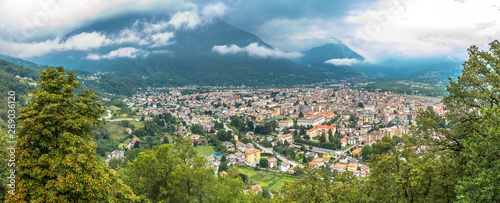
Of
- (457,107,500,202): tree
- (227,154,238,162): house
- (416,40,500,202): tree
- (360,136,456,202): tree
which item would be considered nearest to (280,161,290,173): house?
(227,154,238,162): house

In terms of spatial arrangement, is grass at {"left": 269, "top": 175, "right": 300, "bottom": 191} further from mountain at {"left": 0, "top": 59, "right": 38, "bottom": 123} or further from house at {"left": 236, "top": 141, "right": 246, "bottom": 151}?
mountain at {"left": 0, "top": 59, "right": 38, "bottom": 123}

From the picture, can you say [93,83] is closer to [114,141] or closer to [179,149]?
[114,141]

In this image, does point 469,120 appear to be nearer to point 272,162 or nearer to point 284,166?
point 284,166

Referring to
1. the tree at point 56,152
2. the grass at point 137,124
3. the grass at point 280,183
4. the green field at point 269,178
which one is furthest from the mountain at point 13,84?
the tree at point 56,152

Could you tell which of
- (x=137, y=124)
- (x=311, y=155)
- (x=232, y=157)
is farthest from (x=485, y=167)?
(x=137, y=124)

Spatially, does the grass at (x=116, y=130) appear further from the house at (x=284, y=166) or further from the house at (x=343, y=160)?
the house at (x=343, y=160)

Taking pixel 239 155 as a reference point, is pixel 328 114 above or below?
above
